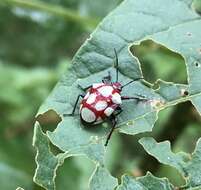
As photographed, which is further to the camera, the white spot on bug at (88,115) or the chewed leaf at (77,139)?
the white spot on bug at (88,115)

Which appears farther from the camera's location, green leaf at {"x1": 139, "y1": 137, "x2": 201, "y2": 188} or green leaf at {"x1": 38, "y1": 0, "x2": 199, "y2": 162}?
green leaf at {"x1": 38, "y1": 0, "x2": 199, "y2": 162}

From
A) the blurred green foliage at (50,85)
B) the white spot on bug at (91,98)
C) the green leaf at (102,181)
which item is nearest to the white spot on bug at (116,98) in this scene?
the white spot on bug at (91,98)

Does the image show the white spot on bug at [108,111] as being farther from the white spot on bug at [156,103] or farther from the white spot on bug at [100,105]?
the white spot on bug at [156,103]

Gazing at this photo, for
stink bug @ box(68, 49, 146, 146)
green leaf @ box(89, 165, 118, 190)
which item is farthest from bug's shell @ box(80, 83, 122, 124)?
green leaf @ box(89, 165, 118, 190)

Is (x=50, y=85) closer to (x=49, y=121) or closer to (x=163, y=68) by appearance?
(x=49, y=121)

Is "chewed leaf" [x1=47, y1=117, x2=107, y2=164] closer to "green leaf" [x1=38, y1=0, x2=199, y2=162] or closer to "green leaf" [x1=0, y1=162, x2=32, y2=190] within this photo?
"green leaf" [x1=38, y1=0, x2=199, y2=162]

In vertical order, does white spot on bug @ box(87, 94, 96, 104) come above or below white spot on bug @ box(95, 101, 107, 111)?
above

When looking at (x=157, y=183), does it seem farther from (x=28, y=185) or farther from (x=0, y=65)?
(x=0, y=65)
